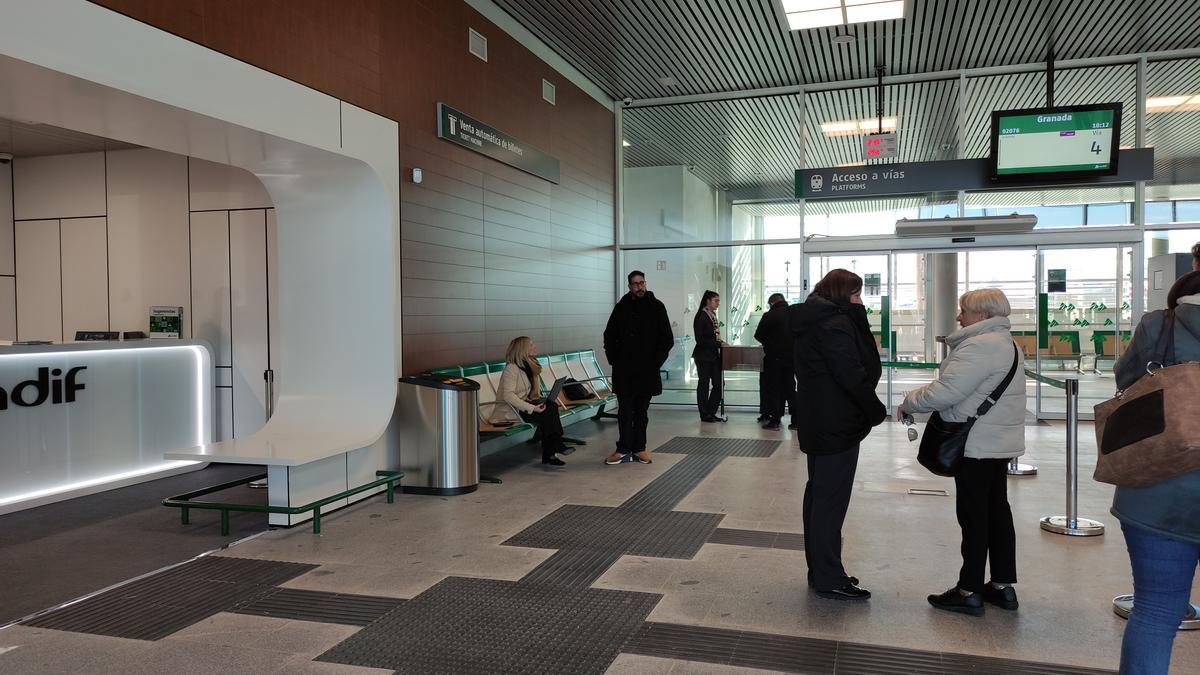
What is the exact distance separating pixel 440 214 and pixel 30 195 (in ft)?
15.6

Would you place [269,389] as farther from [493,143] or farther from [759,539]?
[759,539]

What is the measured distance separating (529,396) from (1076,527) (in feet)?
13.4

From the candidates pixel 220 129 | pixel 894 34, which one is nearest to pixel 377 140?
pixel 220 129

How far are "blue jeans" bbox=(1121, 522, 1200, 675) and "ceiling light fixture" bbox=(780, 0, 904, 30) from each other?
6.27 meters

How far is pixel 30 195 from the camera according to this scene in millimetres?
8508

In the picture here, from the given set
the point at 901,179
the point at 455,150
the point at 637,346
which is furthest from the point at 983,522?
the point at 901,179

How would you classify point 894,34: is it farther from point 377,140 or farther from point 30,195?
point 30,195

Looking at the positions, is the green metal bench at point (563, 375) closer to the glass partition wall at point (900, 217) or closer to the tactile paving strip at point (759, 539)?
the glass partition wall at point (900, 217)

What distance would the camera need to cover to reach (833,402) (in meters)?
3.63

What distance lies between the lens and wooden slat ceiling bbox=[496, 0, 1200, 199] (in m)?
8.06

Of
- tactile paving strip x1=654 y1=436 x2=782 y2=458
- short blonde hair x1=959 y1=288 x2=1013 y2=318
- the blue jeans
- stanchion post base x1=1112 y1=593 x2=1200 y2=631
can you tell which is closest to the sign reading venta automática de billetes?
tactile paving strip x1=654 y1=436 x2=782 y2=458

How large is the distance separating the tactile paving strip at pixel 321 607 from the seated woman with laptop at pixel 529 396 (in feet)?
9.87

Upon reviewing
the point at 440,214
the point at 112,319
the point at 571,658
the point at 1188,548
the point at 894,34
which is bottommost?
the point at 571,658

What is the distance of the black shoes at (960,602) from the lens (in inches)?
139
